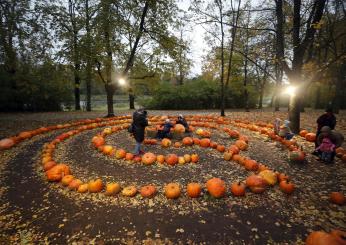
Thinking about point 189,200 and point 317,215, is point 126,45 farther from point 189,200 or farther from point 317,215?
point 317,215

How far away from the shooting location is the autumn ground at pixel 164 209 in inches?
162

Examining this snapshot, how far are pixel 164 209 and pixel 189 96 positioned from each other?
27.3 meters

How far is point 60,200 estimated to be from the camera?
211 inches

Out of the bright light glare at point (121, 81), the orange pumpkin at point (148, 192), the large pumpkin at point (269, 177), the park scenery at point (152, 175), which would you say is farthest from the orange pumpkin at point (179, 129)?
the bright light glare at point (121, 81)

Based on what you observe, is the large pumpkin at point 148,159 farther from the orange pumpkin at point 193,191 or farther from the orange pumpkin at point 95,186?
the orange pumpkin at point 193,191

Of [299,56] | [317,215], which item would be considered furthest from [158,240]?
[299,56]

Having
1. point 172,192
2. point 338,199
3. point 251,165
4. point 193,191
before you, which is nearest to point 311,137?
point 251,165

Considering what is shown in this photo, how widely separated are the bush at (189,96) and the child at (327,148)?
79.5 ft

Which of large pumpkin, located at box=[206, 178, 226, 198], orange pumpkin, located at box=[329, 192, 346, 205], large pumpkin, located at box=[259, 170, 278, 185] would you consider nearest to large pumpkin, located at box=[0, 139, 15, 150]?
large pumpkin, located at box=[206, 178, 226, 198]

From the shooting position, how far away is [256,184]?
5.57m

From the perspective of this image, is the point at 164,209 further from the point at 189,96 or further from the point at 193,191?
→ the point at 189,96

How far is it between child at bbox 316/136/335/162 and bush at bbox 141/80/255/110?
24.2m

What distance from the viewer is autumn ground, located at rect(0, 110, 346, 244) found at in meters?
4.11

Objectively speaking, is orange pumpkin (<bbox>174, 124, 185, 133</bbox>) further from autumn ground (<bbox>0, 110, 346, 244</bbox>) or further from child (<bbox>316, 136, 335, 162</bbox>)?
child (<bbox>316, 136, 335, 162</bbox>)
